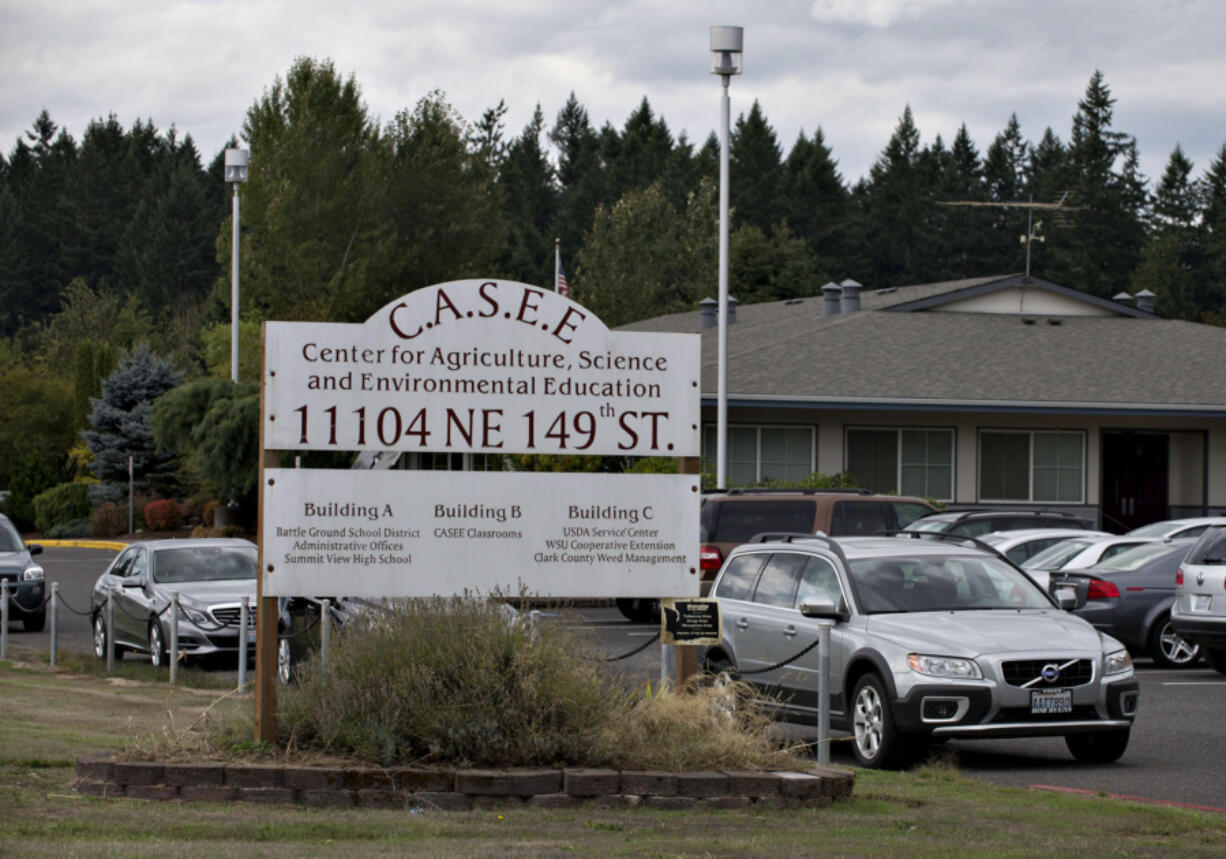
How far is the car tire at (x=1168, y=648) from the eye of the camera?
18047mm

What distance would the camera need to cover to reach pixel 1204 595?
1609 cm

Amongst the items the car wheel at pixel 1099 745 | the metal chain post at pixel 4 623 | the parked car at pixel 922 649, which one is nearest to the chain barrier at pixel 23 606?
the metal chain post at pixel 4 623

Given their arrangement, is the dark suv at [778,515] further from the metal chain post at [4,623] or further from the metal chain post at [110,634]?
the metal chain post at [4,623]

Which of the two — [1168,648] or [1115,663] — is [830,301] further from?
[1115,663]

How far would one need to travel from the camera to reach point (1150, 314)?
3869 cm

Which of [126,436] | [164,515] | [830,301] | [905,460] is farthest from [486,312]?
[126,436]

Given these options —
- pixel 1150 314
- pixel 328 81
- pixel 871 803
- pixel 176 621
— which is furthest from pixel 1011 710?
pixel 328 81

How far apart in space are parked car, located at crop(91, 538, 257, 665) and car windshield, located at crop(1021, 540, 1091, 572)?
973 centimetres

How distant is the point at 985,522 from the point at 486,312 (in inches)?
583

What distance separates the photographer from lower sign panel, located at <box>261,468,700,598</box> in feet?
30.7

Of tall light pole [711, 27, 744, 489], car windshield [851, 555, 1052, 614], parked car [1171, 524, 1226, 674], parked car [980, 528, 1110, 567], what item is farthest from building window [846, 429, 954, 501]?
car windshield [851, 555, 1052, 614]

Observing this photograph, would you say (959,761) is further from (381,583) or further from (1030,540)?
(1030,540)

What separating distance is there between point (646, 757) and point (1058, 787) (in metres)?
3.32

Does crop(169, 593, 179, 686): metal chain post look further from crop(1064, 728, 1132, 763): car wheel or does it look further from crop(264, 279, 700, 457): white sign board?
crop(1064, 728, 1132, 763): car wheel
